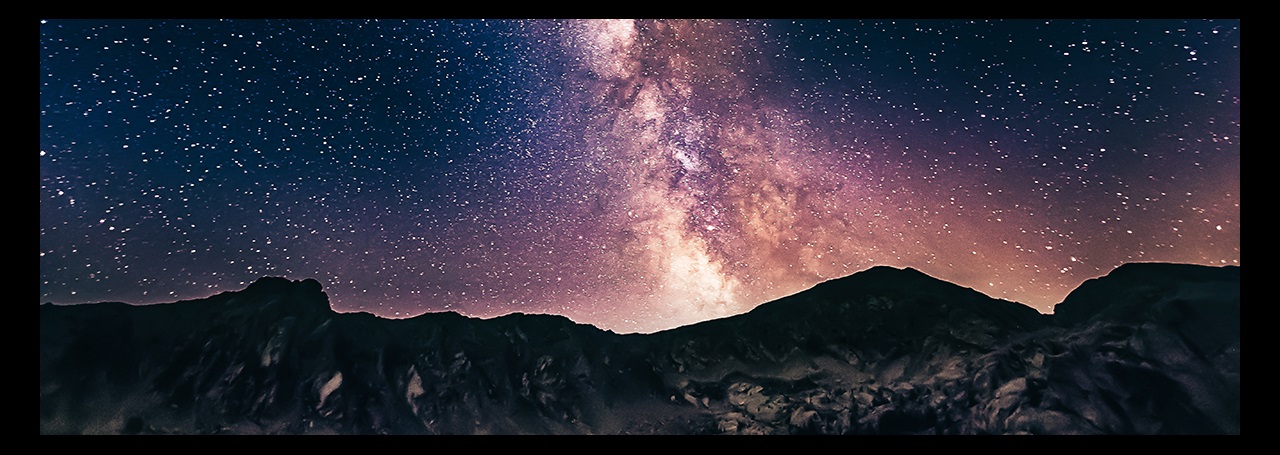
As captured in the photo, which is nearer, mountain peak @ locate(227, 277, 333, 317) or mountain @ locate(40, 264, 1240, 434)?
mountain @ locate(40, 264, 1240, 434)

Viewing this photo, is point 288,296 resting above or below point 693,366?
above

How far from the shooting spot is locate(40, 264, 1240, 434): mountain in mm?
13320

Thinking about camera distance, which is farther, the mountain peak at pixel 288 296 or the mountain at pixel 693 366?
the mountain peak at pixel 288 296

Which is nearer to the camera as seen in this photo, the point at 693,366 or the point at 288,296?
the point at 288,296

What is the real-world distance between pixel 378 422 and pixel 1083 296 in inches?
805

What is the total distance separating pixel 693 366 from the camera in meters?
20.7

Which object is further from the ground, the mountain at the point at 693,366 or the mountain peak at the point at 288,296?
the mountain peak at the point at 288,296

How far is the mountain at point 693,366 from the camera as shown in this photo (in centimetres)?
1332

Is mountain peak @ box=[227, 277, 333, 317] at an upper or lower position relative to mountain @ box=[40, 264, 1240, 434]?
upper
